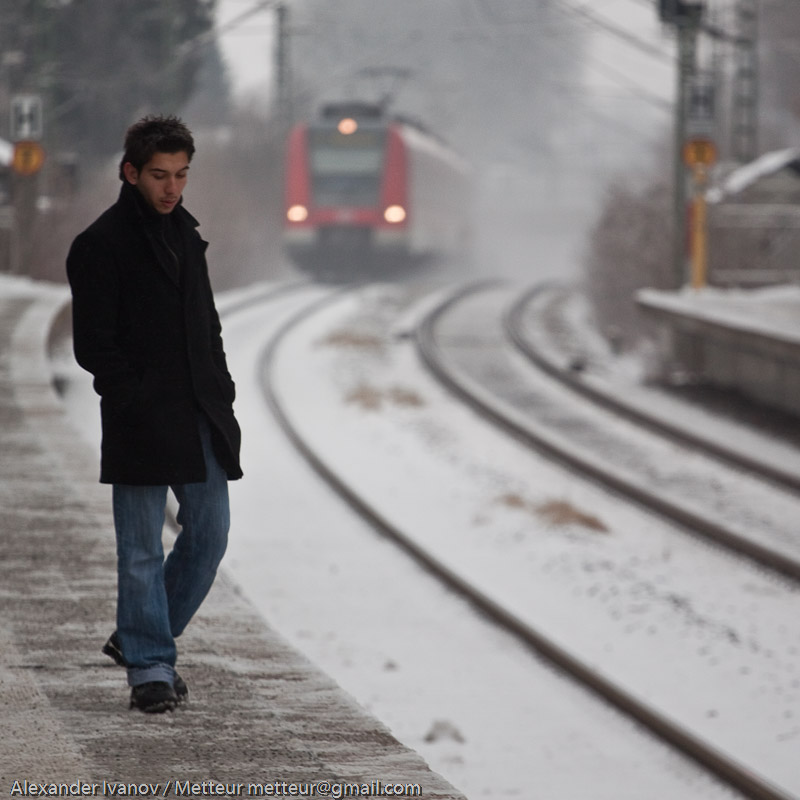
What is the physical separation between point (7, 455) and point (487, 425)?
19.8ft

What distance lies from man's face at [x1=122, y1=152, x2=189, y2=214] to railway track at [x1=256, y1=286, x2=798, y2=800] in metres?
2.71

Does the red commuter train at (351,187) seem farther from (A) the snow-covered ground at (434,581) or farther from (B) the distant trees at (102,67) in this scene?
(A) the snow-covered ground at (434,581)

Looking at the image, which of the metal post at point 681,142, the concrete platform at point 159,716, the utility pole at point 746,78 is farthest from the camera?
the utility pole at point 746,78

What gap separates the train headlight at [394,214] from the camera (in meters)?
29.8

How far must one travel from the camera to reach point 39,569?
616 centimetres

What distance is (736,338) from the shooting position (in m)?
15.1

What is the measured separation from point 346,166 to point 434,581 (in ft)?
71.9

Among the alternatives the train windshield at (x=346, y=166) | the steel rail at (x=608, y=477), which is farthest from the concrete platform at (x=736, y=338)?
the train windshield at (x=346, y=166)

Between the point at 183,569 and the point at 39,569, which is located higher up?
the point at 183,569

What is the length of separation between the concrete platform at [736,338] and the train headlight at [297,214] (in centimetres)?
1205

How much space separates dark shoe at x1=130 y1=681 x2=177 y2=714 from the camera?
14.0ft

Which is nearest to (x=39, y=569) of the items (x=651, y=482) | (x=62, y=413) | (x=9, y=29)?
(x=62, y=413)

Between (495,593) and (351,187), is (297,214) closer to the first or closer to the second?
(351,187)

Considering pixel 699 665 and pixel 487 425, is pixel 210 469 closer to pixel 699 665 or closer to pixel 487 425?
pixel 699 665
